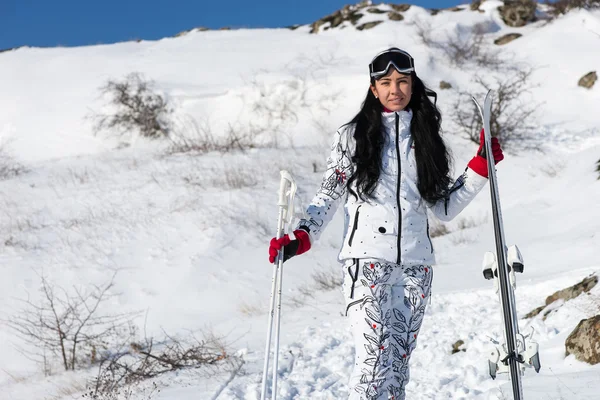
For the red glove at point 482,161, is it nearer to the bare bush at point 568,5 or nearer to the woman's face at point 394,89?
the woman's face at point 394,89

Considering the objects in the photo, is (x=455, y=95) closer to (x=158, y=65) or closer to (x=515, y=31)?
(x=515, y=31)

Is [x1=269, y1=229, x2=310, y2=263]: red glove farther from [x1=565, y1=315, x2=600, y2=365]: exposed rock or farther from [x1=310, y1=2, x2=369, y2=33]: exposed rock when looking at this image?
[x1=310, y1=2, x2=369, y2=33]: exposed rock

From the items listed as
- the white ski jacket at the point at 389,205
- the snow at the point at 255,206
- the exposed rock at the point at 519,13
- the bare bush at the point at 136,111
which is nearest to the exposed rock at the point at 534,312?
the snow at the point at 255,206

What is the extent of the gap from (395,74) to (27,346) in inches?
254

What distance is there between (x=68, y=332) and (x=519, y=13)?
63.8 ft

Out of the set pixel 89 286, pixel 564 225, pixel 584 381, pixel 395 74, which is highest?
pixel 564 225

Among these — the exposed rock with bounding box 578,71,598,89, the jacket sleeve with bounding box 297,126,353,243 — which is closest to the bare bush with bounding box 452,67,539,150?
the exposed rock with bounding box 578,71,598,89

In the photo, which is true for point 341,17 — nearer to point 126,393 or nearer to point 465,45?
point 465,45

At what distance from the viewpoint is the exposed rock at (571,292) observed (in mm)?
5160

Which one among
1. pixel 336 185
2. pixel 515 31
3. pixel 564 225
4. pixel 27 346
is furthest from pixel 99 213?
pixel 515 31

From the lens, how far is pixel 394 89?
2932 mm

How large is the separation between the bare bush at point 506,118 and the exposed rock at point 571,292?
9.62 m

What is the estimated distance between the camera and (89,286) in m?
9.52

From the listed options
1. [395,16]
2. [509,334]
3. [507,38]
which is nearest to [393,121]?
[509,334]
